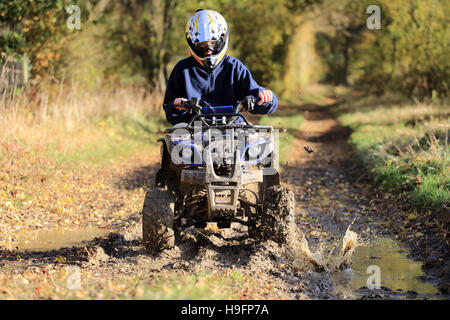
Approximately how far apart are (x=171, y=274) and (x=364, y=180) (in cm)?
751

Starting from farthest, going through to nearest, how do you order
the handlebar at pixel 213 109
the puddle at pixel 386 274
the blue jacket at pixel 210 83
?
the blue jacket at pixel 210 83 < the handlebar at pixel 213 109 < the puddle at pixel 386 274

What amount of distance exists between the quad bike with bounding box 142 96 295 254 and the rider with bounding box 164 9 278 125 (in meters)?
0.38

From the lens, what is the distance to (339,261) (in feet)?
20.7

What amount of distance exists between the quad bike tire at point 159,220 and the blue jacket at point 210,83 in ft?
3.83

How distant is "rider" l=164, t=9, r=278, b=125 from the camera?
6863 millimetres

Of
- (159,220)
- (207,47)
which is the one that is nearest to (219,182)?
(159,220)

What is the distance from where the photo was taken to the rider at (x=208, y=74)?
6.86 metres

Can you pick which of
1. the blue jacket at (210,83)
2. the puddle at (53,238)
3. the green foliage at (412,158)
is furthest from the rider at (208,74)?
the green foliage at (412,158)

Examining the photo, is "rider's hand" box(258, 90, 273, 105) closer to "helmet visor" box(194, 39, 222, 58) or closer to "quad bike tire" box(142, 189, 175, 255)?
"helmet visor" box(194, 39, 222, 58)

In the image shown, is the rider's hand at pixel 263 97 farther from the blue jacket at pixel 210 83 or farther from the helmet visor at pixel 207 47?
the helmet visor at pixel 207 47

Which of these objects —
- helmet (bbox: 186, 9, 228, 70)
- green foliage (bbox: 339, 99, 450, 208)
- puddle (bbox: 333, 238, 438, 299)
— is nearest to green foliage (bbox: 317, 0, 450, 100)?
green foliage (bbox: 339, 99, 450, 208)

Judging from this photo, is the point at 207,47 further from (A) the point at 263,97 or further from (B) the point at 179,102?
(A) the point at 263,97
